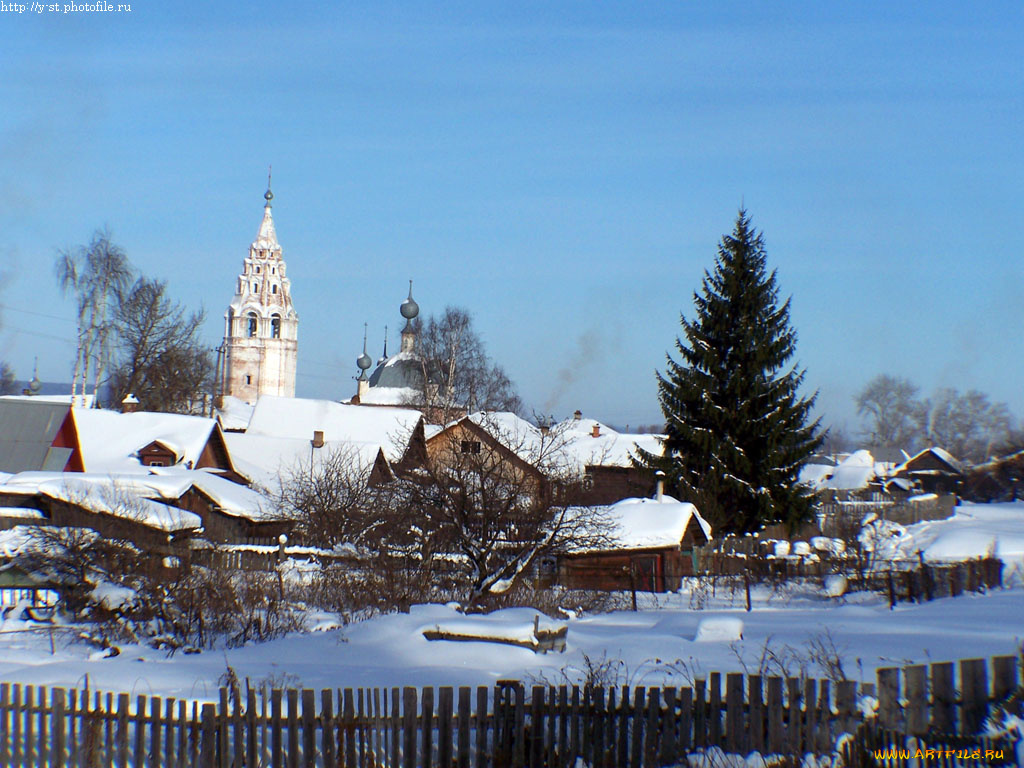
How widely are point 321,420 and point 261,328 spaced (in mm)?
57879

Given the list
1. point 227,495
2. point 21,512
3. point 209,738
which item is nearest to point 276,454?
point 227,495

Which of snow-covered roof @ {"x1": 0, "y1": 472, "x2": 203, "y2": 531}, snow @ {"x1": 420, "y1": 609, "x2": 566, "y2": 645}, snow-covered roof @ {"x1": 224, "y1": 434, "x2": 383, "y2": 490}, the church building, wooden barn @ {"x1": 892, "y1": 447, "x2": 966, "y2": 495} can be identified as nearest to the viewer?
snow @ {"x1": 420, "y1": 609, "x2": 566, "y2": 645}

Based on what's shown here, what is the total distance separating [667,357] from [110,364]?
28830 millimetres

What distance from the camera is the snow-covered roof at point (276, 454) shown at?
4091cm

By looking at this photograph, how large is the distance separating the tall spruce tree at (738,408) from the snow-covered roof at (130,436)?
55.1 feet

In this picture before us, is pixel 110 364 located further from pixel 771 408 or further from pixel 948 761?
pixel 948 761

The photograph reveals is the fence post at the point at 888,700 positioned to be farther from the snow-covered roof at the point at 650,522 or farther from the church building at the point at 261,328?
the church building at the point at 261,328

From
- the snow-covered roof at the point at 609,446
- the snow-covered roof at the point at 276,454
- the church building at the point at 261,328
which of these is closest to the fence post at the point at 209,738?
the snow-covered roof at the point at 276,454

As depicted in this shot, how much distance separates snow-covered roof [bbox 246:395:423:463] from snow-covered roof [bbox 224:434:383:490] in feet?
24.6

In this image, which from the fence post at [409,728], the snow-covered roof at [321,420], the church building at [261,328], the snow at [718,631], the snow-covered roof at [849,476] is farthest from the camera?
the church building at [261,328]

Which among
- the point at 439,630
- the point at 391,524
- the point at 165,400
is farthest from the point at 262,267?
the point at 439,630

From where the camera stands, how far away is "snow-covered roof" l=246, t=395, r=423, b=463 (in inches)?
2036

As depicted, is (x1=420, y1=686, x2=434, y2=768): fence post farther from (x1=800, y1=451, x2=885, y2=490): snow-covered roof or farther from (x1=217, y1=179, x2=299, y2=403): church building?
(x1=217, y1=179, x2=299, y2=403): church building

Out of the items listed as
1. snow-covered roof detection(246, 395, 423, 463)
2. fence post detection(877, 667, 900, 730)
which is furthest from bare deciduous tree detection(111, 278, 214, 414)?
fence post detection(877, 667, 900, 730)
